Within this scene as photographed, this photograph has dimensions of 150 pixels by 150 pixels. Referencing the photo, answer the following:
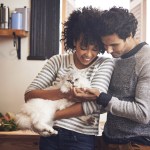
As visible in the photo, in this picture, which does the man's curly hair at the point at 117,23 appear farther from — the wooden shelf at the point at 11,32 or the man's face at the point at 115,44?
the wooden shelf at the point at 11,32

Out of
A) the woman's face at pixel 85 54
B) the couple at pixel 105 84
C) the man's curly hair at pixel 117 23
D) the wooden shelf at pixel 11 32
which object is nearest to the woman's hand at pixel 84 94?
the couple at pixel 105 84

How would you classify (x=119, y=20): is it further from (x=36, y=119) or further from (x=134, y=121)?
(x=36, y=119)

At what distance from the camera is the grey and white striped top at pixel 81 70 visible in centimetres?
135

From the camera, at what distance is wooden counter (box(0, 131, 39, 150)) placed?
7.12 feet

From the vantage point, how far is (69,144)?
137 cm

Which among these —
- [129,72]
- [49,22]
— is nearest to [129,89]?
[129,72]

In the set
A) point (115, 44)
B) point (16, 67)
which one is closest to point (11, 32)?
point (16, 67)

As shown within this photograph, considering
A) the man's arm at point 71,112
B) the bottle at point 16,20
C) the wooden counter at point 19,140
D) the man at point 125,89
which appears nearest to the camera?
the man at point 125,89

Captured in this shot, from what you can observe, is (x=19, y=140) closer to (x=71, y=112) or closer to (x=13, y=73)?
(x=13, y=73)

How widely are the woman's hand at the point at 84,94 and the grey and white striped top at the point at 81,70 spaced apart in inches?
1.3

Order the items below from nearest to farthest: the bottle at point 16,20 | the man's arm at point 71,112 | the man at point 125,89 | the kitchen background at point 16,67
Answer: the man at point 125,89 < the man's arm at point 71,112 < the bottle at point 16,20 < the kitchen background at point 16,67

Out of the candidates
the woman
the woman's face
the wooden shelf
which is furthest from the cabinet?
the woman's face

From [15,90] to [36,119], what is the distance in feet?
4.78

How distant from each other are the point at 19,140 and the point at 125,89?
120 centimetres
